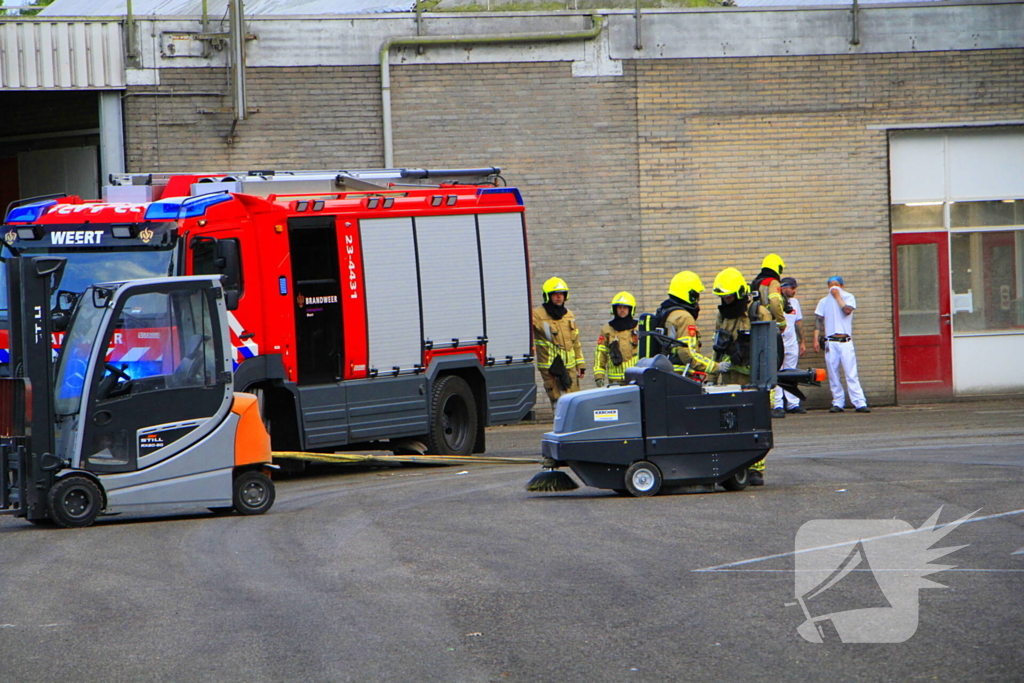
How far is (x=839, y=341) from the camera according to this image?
1958 cm

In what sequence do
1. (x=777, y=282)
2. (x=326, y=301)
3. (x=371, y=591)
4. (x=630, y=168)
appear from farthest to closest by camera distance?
1. (x=630, y=168)
2. (x=777, y=282)
3. (x=326, y=301)
4. (x=371, y=591)

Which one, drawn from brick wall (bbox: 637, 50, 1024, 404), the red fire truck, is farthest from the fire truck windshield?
brick wall (bbox: 637, 50, 1024, 404)

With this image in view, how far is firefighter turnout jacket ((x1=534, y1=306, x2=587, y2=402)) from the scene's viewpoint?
17219 mm

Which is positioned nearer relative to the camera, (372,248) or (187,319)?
(187,319)

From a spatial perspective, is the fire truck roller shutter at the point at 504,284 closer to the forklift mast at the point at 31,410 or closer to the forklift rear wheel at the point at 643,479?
the forklift rear wheel at the point at 643,479

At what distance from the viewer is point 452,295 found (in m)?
14.4

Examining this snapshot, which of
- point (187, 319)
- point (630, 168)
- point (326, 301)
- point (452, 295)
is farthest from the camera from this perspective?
point (630, 168)

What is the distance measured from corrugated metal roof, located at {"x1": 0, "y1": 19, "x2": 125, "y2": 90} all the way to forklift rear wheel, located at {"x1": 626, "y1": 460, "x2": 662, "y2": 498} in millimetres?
10895

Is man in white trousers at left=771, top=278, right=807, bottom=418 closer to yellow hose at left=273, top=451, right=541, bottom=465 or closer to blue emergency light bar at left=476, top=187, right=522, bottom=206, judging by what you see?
blue emergency light bar at left=476, top=187, right=522, bottom=206

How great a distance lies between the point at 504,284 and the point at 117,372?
18.5ft

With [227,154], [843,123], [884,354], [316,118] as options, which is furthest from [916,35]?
[227,154]

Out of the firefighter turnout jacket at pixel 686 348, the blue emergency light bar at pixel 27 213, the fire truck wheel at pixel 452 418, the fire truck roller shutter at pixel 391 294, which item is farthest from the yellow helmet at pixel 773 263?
the blue emergency light bar at pixel 27 213

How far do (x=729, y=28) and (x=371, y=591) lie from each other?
14408 mm

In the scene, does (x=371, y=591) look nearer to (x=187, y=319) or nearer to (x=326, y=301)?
(x=187, y=319)
